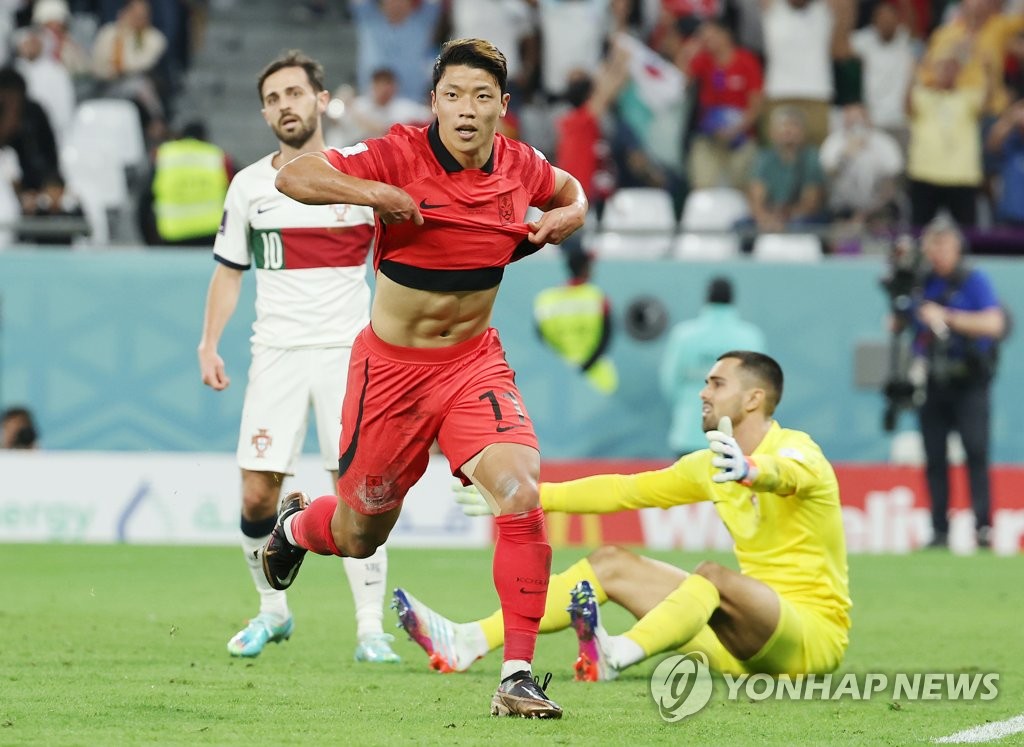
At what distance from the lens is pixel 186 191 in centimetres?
1627

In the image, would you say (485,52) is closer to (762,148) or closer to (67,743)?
(67,743)

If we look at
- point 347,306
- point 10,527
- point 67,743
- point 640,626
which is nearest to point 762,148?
point 10,527

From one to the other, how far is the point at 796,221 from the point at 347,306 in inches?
382

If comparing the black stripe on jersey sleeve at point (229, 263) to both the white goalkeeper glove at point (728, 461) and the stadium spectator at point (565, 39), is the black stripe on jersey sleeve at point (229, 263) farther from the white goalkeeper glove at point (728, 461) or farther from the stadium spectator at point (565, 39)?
the stadium spectator at point (565, 39)

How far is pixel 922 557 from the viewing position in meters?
14.1

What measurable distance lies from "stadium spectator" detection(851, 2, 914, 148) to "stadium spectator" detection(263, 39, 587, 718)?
40.4 feet

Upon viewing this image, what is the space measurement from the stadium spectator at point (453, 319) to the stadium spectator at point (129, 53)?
38.6 ft

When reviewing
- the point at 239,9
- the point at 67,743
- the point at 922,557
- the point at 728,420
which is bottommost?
the point at 922,557

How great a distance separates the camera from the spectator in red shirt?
17.7 m

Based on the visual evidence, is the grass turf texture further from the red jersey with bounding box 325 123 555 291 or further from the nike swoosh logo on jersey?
the red jersey with bounding box 325 123 555 291

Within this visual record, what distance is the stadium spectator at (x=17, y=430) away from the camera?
15.8 m

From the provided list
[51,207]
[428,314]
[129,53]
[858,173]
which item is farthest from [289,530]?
[129,53]

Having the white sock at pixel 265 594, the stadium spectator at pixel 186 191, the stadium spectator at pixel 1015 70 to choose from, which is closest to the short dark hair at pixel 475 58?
the white sock at pixel 265 594

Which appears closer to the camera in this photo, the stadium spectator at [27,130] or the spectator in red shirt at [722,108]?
the stadium spectator at [27,130]
